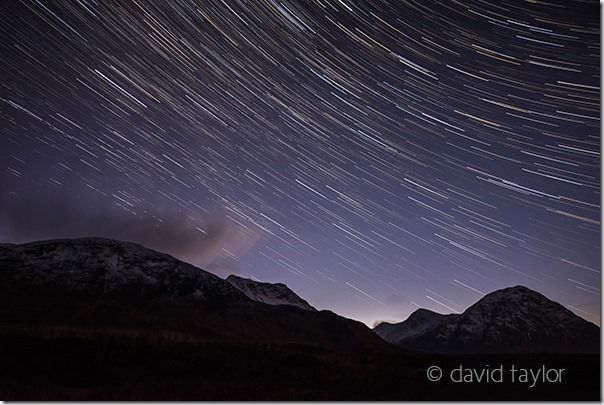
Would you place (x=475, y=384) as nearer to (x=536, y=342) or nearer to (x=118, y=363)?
(x=118, y=363)

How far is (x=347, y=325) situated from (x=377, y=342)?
685 centimetres

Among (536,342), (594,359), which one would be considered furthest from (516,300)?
(594,359)

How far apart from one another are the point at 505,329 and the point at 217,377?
6151 inches

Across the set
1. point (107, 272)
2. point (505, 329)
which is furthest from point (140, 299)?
point (505, 329)

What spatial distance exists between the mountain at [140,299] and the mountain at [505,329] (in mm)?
69468

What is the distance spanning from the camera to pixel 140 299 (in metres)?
73.2

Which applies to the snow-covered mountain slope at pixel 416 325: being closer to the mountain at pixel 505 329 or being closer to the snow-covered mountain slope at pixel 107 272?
the mountain at pixel 505 329

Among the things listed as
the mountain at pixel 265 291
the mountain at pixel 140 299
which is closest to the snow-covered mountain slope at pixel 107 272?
the mountain at pixel 140 299

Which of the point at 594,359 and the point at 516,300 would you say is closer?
the point at 594,359

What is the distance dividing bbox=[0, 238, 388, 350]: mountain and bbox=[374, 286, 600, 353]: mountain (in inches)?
2735

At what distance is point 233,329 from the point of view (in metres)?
71.2

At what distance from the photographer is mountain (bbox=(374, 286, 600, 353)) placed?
127238mm

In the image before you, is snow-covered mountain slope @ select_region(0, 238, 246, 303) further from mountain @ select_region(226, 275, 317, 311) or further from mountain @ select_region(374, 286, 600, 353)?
mountain @ select_region(374, 286, 600, 353)

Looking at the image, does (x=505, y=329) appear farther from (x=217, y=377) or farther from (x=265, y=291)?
(x=217, y=377)
